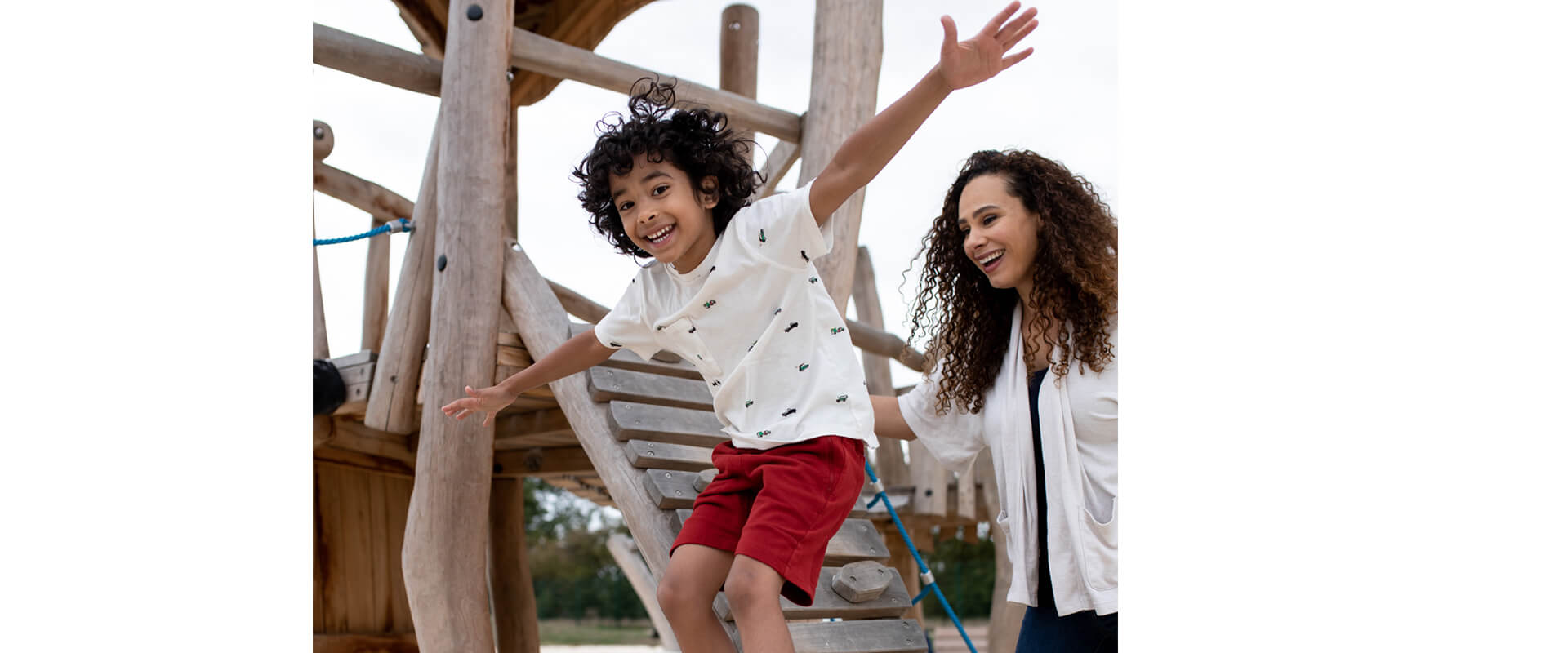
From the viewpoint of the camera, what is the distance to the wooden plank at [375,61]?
3936 mm

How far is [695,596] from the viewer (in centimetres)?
244

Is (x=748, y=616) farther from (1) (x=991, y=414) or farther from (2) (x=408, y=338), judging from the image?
(2) (x=408, y=338)

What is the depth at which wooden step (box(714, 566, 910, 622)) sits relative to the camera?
2900mm

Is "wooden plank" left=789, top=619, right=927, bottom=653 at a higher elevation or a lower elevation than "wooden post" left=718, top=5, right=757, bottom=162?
lower

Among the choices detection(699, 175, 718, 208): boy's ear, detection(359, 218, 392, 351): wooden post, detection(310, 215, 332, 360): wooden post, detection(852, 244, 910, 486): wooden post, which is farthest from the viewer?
detection(852, 244, 910, 486): wooden post

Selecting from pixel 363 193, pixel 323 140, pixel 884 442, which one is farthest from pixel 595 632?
pixel 323 140

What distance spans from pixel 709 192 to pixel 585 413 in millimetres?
1123

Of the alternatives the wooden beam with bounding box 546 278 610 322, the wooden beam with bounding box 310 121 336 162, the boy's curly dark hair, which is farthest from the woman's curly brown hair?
the wooden beam with bounding box 546 278 610 322

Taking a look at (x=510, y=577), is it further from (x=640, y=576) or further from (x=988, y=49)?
(x=988, y=49)

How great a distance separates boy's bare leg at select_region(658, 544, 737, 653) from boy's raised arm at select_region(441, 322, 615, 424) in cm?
61

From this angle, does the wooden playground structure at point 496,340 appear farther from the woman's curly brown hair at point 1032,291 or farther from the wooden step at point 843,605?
the woman's curly brown hair at point 1032,291

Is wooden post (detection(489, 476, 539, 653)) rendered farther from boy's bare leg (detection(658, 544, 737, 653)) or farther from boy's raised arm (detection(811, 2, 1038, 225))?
boy's raised arm (detection(811, 2, 1038, 225))

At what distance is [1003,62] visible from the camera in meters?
2.05
